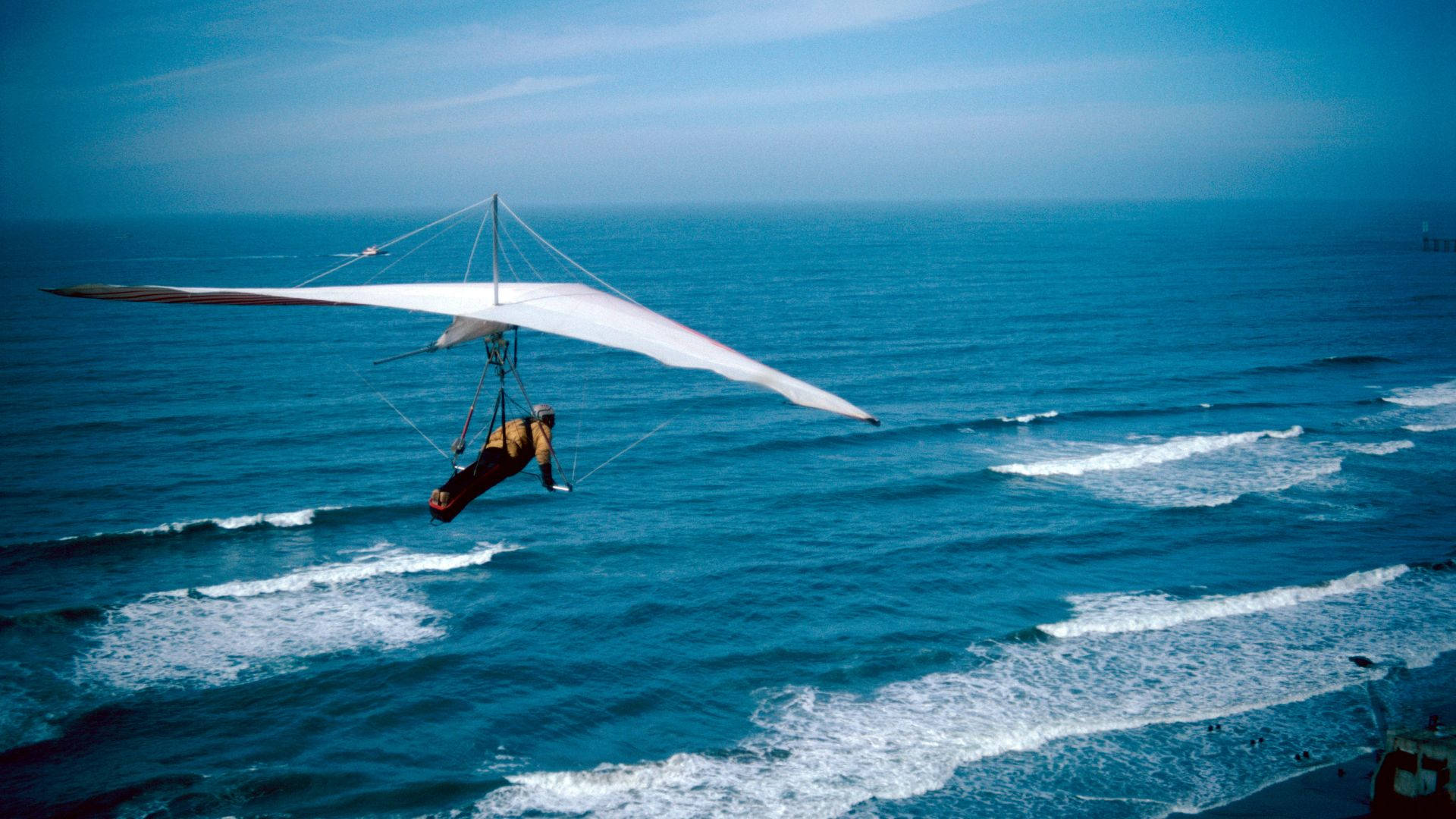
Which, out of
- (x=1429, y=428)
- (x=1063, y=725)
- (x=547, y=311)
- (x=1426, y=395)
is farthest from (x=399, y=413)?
(x=1426, y=395)

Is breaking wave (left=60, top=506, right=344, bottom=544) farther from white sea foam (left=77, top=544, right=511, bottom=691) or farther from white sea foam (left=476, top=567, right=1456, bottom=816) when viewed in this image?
white sea foam (left=476, top=567, right=1456, bottom=816)

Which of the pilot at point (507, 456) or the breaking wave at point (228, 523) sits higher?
the pilot at point (507, 456)

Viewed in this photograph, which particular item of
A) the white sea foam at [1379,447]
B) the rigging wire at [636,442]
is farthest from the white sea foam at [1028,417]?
the rigging wire at [636,442]

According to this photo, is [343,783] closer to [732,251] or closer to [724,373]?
[724,373]

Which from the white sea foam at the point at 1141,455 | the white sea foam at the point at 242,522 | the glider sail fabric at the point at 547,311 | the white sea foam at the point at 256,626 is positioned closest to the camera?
the glider sail fabric at the point at 547,311

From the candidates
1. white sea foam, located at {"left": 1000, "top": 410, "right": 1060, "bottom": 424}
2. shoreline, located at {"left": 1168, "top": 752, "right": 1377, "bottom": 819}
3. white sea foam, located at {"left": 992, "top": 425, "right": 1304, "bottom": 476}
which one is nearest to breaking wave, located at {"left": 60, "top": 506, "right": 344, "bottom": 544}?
white sea foam, located at {"left": 992, "top": 425, "right": 1304, "bottom": 476}

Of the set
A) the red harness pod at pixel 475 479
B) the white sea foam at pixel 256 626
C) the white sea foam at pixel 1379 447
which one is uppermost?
the red harness pod at pixel 475 479

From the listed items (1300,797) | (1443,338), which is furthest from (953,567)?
(1443,338)

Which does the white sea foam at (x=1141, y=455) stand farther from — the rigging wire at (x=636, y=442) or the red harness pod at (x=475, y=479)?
the red harness pod at (x=475, y=479)

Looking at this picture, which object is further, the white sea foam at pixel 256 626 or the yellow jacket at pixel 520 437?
the white sea foam at pixel 256 626
